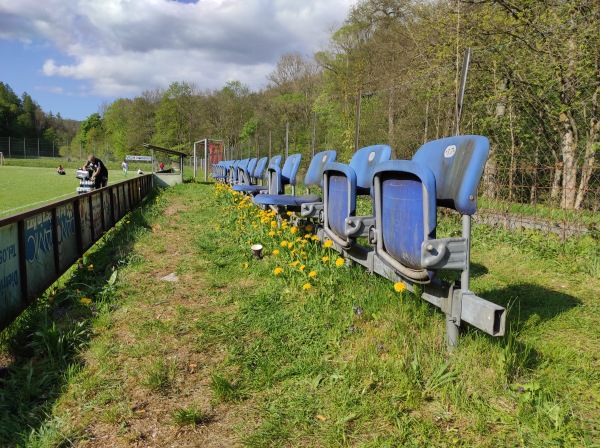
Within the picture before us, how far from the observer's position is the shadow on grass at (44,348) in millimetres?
2068

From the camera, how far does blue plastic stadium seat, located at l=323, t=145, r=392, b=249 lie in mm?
2830

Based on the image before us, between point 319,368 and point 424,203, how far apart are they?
1028mm

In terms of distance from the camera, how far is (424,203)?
199cm

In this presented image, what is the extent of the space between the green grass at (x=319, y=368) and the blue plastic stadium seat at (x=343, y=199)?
0.36 m

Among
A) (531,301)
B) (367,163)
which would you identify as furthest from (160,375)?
(531,301)

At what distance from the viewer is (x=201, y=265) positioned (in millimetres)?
4625

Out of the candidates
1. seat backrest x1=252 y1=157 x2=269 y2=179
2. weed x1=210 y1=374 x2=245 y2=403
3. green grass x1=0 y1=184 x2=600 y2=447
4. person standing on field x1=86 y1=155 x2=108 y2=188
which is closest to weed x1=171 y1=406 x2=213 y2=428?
green grass x1=0 y1=184 x2=600 y2=447

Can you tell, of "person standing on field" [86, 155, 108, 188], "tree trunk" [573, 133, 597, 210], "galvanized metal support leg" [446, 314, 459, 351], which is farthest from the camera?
"person standing on field" [86, 155, 108, 188]

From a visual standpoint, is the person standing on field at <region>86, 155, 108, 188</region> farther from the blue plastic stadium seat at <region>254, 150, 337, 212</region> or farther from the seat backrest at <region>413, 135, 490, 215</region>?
the seat backrest at <region>413, 135, 490, 215</region>

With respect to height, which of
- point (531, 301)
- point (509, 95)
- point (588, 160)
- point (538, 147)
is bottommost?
point (531, 301)

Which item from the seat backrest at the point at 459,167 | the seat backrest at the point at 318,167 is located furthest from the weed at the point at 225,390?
the seat backrest at the point at 318,167

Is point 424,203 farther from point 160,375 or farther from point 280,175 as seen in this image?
point 280,175

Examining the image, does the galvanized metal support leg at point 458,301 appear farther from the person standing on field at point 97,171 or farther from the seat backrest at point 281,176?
the person standing on field at point 97,171

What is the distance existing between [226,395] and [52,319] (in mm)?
1876
